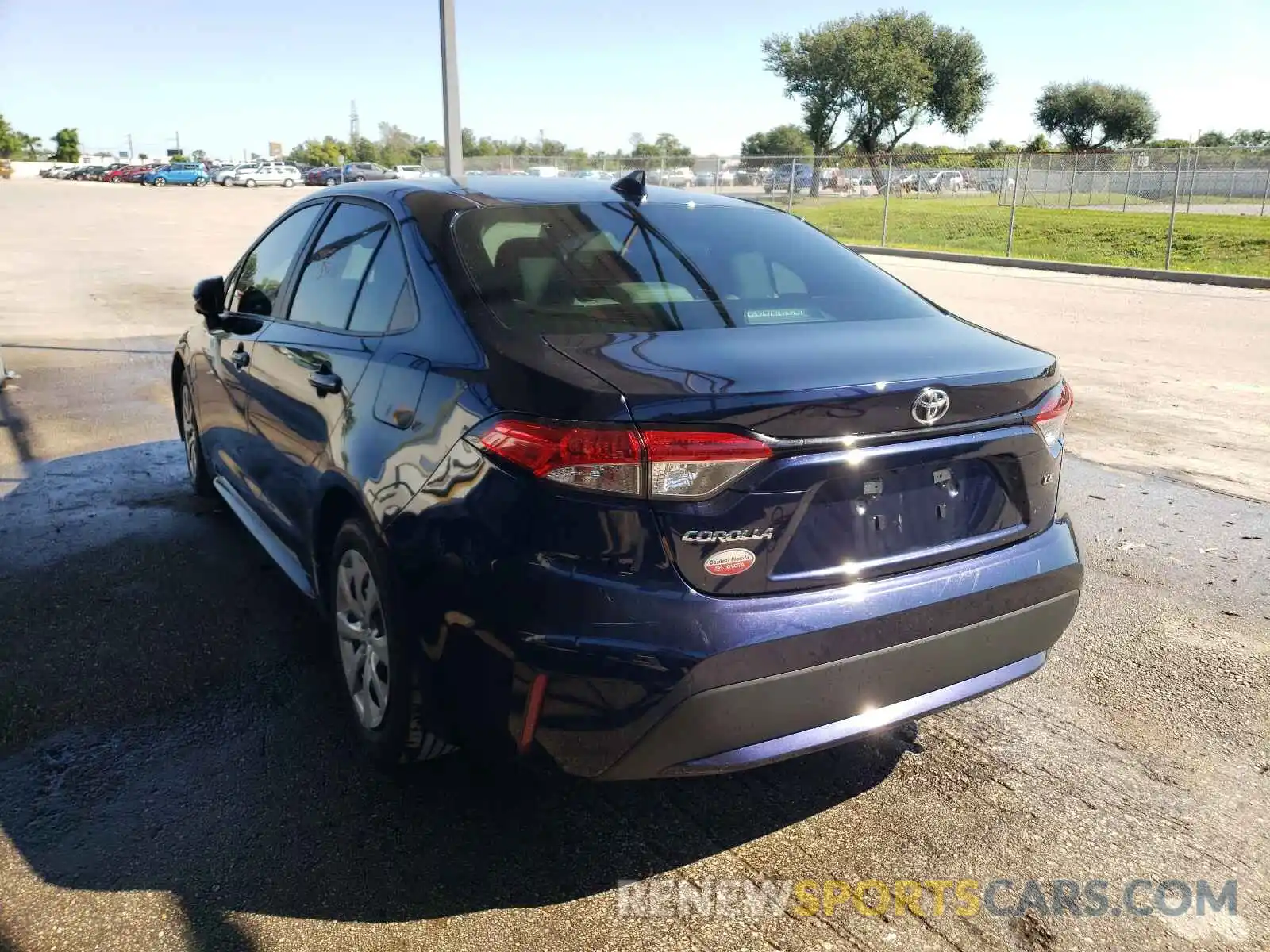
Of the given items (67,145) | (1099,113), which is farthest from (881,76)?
(67,145)

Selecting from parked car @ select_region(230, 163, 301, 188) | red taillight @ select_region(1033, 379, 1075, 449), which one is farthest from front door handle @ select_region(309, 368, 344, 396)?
parked car @ select_region(230, 163, 301, 188)

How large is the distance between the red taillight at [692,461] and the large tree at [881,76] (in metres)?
64.1

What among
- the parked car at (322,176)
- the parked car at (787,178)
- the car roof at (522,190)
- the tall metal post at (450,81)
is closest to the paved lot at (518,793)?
the car roof at (522,190)

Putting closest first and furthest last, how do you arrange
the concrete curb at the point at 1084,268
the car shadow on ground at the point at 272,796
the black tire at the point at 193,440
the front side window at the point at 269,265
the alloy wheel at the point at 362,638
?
1. the car shadow on ground at the point at 272,796
2. the alloy wheel at the point at 362,638
3. the front side window at the point at 269,265
4. the black tire at the point at 193,440
5. the concrete curb at the point at 1084,268

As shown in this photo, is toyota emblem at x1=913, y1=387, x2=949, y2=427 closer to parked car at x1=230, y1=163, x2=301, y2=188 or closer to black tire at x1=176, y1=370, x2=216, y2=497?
black tire at x1=176, y1=370, x2=216, y2=497

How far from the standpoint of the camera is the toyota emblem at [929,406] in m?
2.53

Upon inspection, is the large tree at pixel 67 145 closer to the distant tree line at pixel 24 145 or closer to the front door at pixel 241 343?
the distant tree line at pixel 24 145

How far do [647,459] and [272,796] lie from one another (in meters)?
1.61

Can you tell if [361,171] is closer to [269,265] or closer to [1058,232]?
[1058,232]

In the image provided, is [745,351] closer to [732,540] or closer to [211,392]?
[732,540]

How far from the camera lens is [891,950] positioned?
244 cm

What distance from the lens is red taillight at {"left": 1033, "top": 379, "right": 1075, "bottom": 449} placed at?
284 cm

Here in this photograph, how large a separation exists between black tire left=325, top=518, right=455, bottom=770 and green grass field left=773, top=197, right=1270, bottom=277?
2035cm

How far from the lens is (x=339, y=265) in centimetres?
370
